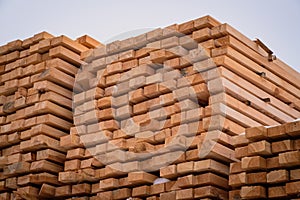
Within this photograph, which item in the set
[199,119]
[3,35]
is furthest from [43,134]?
[3,35]

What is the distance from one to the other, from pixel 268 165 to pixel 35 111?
3.23 m

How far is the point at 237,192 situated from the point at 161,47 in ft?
6.75

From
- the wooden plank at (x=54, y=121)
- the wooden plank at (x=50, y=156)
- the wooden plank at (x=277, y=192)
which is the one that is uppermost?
the wooden plank at (x=54, y=121)

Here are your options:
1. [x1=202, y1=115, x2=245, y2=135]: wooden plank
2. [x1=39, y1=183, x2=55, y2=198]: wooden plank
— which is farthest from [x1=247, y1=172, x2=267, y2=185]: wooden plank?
[x1=39, y1=183, x2=55, y2=198]: wooden plank

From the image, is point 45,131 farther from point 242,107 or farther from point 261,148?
point 261,148

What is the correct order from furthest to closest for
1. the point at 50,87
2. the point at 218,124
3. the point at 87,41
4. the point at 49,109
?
the point at 87,41 < the point at 50,87 < the point at 49,109 < the point at 218,124

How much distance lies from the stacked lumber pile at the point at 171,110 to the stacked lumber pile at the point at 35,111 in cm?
24

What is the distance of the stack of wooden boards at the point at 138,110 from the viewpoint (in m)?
6.78

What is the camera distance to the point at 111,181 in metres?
7.25

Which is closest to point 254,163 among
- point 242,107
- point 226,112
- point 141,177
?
point 226,112

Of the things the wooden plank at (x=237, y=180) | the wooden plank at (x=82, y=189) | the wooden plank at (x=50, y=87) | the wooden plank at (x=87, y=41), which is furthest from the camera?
the wooden plank at (x=87, y=41)

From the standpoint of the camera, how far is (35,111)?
8.05 metres

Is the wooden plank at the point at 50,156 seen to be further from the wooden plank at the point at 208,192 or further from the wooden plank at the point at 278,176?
the wooden plank at the point at 278,176

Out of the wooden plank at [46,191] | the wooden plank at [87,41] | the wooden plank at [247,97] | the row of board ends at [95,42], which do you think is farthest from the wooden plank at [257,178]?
the wooden plank at [87,41]
